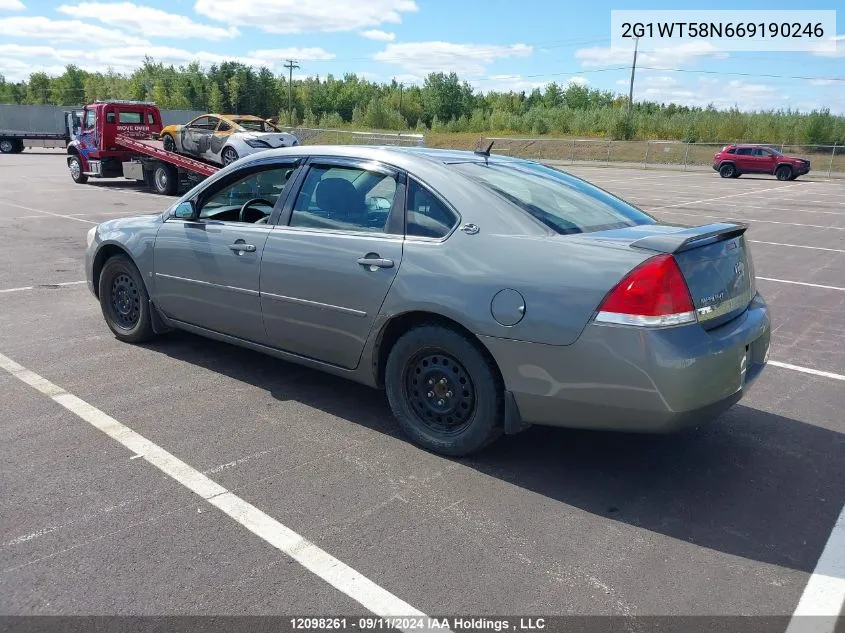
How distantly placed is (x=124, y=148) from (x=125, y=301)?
1764 centimetres

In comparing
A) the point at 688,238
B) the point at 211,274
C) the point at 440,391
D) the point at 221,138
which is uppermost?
the point at 221,138

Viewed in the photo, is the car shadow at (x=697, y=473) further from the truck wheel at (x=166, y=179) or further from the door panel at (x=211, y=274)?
the truck wheel at (x=166, y=179)

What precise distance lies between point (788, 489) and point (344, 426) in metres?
2.43

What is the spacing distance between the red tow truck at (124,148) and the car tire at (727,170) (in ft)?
88.7

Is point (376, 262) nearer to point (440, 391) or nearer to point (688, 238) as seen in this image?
point (440, 391)

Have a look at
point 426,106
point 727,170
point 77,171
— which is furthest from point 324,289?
point 426,106

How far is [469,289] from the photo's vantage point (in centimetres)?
364

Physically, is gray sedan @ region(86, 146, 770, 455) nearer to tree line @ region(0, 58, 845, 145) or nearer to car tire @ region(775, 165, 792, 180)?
car tire @ region(775, 165, 792, 180)

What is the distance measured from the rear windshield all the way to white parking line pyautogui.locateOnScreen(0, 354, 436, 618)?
1.96m

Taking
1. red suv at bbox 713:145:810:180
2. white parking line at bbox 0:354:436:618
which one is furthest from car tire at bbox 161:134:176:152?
red suv at bbox 713:145:810:180

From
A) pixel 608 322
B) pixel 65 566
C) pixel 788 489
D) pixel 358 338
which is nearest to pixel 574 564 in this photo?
pixel 608 322

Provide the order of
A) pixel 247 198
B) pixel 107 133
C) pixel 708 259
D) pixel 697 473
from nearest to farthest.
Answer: pixel 708 259
pixel 697 473
pixel 247 198
pixel 107 133

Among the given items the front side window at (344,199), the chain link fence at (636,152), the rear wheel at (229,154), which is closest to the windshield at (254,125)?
the rear wheel at (229,154)

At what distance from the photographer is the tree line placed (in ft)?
185
